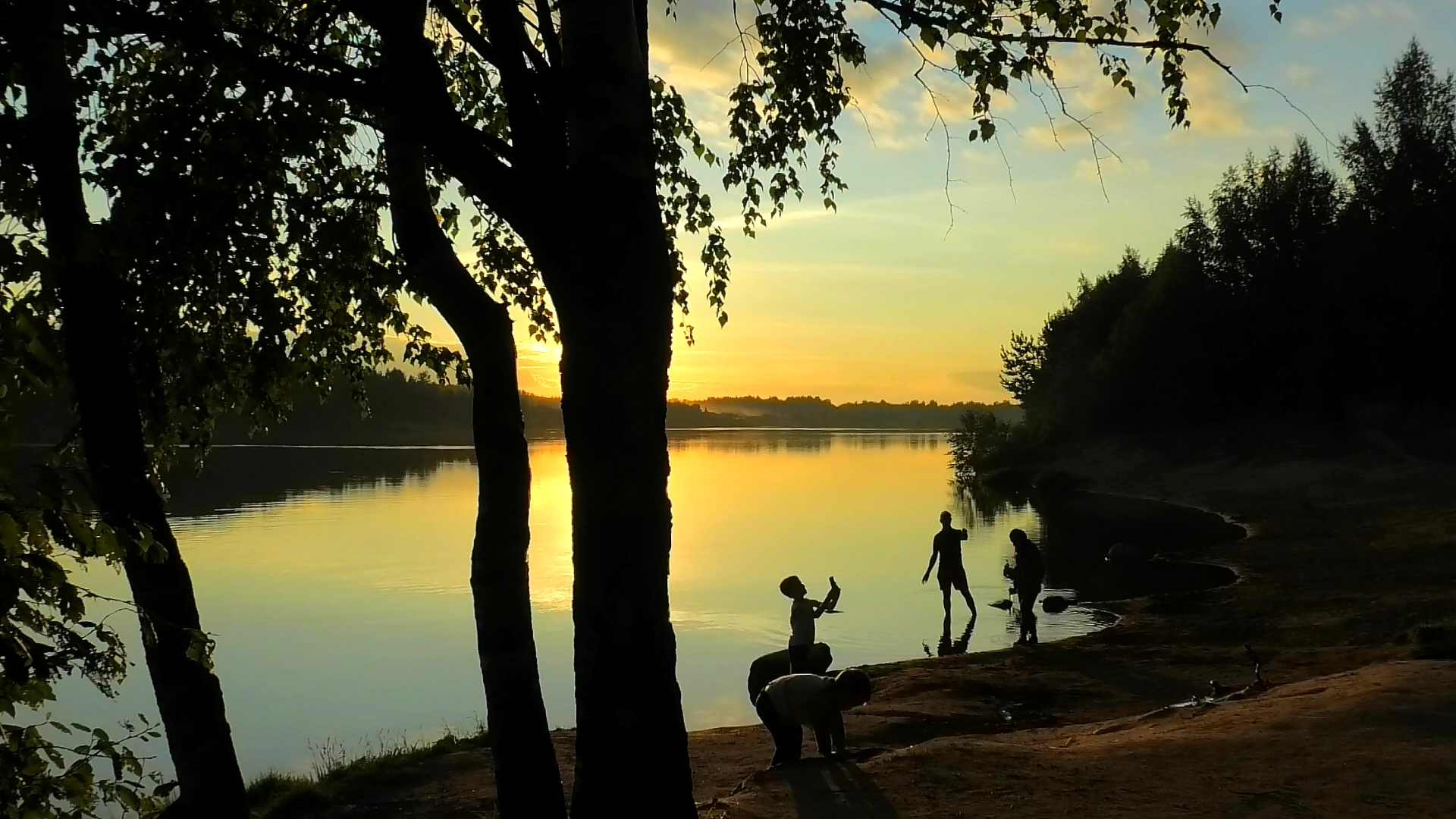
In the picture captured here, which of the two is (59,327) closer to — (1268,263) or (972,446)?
(1268,263)

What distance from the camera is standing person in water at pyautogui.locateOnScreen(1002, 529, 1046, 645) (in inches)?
741

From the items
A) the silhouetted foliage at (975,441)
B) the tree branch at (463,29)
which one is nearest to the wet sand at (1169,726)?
the tree branch at (463,29)

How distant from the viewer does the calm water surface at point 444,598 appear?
55.3 ft

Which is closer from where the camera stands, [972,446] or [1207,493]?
[1207,493]

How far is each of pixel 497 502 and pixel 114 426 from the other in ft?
6.85

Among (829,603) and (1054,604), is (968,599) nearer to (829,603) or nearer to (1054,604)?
(1054,604)

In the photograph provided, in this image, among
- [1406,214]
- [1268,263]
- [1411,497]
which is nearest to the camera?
[1411,497]

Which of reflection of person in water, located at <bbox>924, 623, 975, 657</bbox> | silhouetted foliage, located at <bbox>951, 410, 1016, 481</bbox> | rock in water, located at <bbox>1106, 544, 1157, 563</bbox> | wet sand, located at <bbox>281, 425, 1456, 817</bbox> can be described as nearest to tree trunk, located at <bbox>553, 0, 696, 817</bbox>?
wet sand, located at <bbox>281, 425, 1456, 817</bbox>

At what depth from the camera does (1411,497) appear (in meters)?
35.5

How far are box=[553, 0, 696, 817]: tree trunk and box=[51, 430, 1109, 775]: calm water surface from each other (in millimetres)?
10109

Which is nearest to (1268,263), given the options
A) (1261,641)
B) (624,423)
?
(1261,641)

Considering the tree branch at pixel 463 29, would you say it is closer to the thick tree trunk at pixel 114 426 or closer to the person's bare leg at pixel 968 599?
the thick tree trunk at pixel 114 426

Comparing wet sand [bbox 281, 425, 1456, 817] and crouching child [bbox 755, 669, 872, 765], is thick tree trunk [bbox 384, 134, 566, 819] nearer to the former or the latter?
wet sand [bbox 281, 425, 1456, 817]

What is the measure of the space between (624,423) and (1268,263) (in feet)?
208
